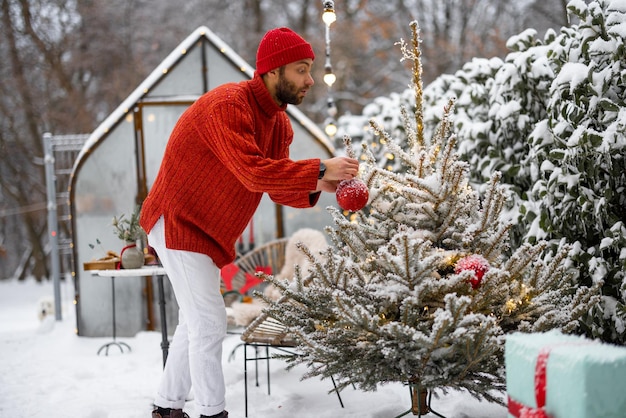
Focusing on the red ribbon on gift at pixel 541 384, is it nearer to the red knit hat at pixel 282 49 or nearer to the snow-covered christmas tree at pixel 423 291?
the snow-covered christmas tree at pixel 423 291

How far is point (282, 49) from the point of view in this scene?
300 cm

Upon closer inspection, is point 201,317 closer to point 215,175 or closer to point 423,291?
point 215,175

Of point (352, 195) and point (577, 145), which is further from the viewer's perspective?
point (577, 145)

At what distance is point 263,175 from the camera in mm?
2779

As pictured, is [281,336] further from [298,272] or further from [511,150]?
[511,150]

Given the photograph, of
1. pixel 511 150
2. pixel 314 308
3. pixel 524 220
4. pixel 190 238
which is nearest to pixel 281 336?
pixel 314 308

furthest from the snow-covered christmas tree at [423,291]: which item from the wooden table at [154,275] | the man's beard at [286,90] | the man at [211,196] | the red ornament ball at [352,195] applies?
the wooden table at [154,275]

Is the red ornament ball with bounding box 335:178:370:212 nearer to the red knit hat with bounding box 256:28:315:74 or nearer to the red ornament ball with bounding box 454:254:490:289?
the red ornament ball with bounding box 454:254:490:289

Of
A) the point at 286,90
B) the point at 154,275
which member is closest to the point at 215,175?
the point at 286,90

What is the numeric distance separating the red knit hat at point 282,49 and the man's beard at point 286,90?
6cm

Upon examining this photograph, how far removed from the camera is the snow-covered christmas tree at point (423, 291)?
266 cm

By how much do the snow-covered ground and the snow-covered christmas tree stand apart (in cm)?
64

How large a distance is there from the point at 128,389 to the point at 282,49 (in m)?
2.77

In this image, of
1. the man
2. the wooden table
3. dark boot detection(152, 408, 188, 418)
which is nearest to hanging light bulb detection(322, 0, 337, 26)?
the man
